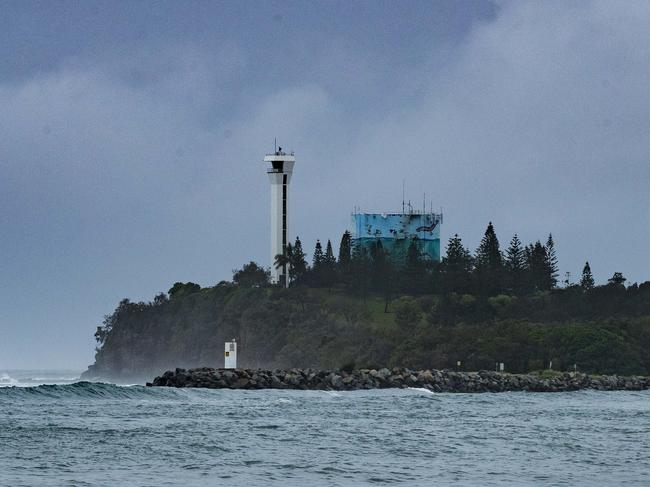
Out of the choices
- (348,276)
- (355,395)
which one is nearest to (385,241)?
(348,276)

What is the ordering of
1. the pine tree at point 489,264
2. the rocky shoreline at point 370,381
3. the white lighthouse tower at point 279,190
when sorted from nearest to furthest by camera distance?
1. the rocky shoreline at point 370,381
2. the white lighthouse tower at point 279,190
3. the pine tree at point 489,264

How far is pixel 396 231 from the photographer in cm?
14650

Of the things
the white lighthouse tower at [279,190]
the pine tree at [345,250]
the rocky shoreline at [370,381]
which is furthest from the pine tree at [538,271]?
the rocky shoreline at [370,381]

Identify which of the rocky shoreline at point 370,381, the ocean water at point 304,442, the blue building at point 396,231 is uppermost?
the blue building at point 396,231

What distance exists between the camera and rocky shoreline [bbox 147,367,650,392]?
6669cm

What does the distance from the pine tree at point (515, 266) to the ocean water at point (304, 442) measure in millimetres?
85965

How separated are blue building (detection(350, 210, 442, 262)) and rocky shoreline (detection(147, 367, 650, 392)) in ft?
219

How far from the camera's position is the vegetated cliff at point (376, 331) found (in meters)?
100

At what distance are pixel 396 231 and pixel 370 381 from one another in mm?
77563

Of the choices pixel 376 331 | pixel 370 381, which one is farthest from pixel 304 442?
pixel 376 331

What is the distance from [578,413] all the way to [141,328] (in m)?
107

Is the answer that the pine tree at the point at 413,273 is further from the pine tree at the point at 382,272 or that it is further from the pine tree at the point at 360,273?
the pine tree at the point at 360,273

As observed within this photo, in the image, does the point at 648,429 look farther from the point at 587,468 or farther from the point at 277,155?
the point at 277,155

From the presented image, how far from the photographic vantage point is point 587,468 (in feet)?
86.0
